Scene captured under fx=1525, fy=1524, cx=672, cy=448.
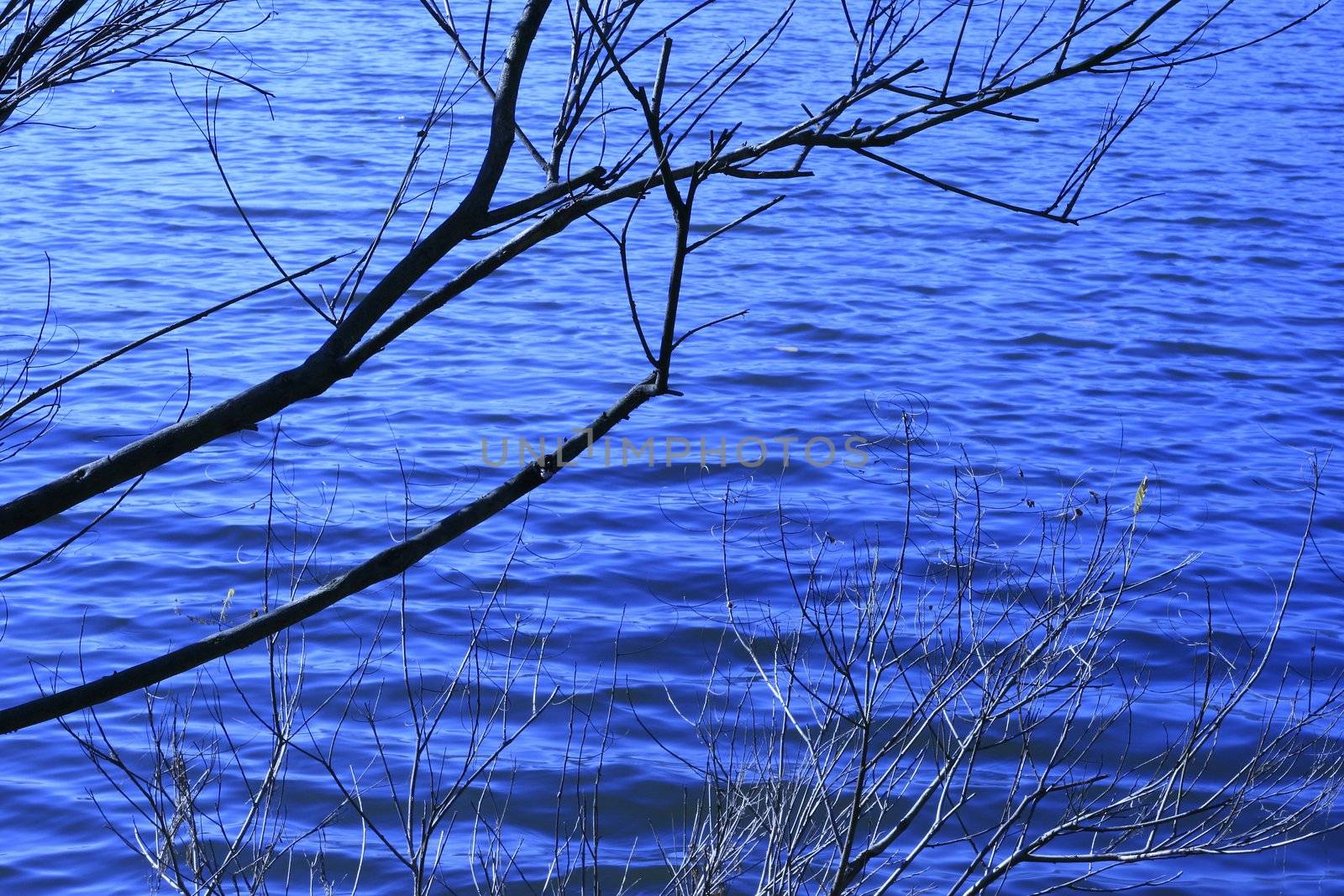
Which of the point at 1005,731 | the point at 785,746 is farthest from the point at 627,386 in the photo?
the point at 1005,731

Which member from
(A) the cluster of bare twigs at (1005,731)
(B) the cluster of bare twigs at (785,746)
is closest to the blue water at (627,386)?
(B) the cluster of bare twigs at (785,746)

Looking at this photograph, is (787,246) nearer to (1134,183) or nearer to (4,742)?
(1134,183)

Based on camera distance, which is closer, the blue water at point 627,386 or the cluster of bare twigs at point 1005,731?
the cluster of bare twigs at point 1005,731

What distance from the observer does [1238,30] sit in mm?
17031

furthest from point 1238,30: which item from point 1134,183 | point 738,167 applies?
point 738,167

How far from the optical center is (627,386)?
8.62 m

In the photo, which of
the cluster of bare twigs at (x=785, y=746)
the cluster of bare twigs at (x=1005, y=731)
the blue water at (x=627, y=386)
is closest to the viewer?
the cluster of bare twigs at (x=1005, y=731)

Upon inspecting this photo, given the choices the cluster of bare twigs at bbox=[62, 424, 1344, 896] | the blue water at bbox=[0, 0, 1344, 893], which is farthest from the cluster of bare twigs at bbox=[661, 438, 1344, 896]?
the blue water at bbox=[0, 0, 1344, 893]

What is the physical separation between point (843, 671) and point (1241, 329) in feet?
25.4

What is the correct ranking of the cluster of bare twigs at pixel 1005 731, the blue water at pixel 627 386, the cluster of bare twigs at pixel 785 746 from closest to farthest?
the cluster of bare twigs at pixel 1005 731 < the cluster of bare twigs at pixel 785 746 < the blue water at pixel 627 386

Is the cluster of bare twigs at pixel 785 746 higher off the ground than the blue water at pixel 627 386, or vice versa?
the blue water at pixel 627 386

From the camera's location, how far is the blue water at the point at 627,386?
5.91 m

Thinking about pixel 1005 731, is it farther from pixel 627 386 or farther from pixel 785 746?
pixel 627 386

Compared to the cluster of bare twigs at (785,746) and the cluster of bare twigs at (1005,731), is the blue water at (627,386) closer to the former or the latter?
the cluster of bare twigs at (785,746)
